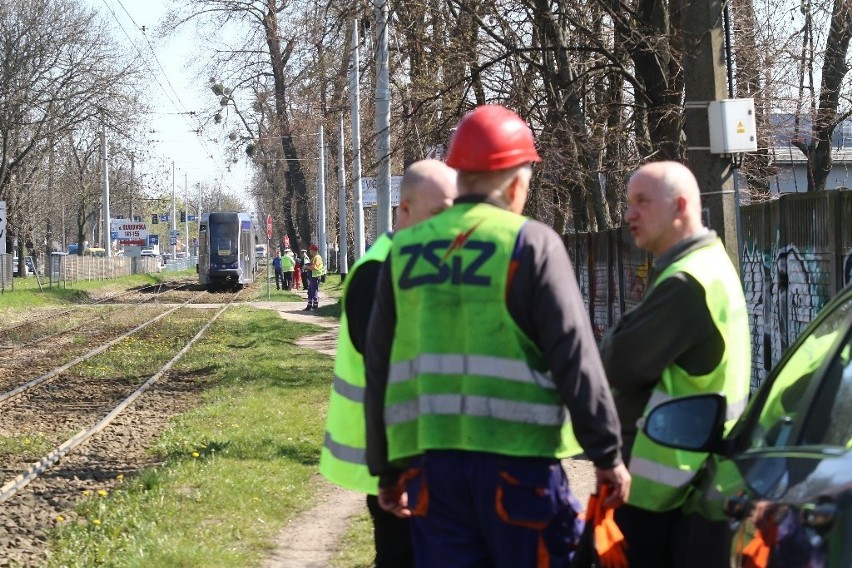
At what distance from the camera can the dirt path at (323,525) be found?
305 inches

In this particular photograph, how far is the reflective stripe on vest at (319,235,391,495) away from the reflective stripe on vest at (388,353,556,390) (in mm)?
931

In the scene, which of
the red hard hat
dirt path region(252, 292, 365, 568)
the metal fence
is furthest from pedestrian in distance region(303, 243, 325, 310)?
the red hard hat

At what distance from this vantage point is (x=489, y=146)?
12.2ft

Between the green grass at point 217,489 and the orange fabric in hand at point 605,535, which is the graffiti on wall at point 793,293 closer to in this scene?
the green grass at point 217,489

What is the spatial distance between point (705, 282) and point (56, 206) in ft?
267

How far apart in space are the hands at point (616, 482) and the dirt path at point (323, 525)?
4.25 m

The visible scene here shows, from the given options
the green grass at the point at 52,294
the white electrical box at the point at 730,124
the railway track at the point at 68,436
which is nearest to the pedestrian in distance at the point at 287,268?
the green grass at the point at 52,294

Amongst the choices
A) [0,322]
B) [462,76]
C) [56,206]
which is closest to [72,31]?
[0,322]

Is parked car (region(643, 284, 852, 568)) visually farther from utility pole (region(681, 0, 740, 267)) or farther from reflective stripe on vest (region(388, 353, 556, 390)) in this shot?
utility pole (region(681, 0, 740, 267))

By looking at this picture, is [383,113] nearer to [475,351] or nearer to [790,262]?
[790,262]

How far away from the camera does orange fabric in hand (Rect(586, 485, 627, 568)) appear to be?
3602mm

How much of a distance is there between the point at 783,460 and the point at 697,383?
1.06 m

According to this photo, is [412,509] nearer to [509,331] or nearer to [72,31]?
[509,331]

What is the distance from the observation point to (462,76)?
16.7 m
